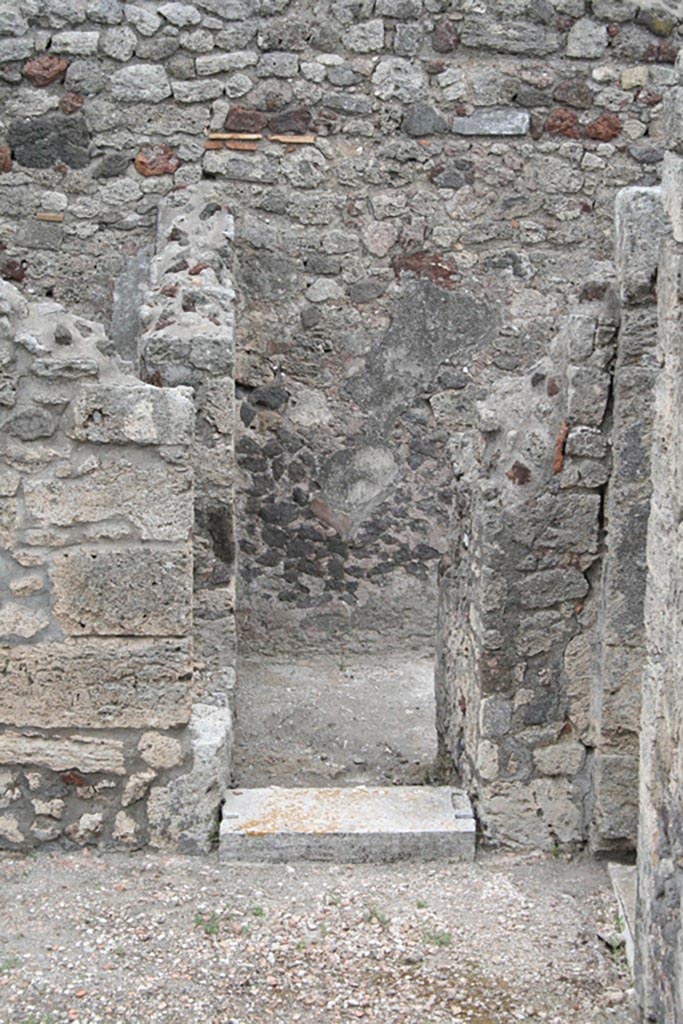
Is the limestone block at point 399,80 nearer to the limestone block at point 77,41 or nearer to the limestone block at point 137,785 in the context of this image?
the limestone block at point 77,41

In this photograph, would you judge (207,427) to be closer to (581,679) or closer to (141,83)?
(581,679)

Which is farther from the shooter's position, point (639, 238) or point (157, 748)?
point (157, 748)

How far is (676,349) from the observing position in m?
2.97

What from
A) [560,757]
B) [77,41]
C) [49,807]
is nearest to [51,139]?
[77,41]

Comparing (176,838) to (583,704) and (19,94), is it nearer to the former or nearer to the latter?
(583,704)

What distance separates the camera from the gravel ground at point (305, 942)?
342cm

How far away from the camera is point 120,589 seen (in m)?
4.05

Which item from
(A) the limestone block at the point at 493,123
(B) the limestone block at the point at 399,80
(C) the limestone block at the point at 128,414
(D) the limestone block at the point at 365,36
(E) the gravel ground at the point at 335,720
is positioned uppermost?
(D) the limestone block at the point at 365,36

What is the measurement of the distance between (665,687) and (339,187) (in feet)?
13.8

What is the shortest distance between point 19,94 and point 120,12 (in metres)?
0.65

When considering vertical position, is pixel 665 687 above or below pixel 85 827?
above

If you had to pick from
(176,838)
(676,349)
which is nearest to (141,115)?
(176,838)

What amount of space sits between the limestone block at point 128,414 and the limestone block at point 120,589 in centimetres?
35

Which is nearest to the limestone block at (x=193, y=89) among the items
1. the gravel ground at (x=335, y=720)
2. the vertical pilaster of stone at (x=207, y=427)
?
the vertical pilaster of stone at (x=207, y=427)
